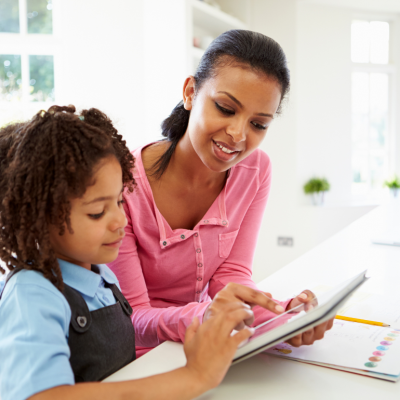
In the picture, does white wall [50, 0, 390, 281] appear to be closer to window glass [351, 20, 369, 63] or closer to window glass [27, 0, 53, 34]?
window glass [27, 0, 53, 34]

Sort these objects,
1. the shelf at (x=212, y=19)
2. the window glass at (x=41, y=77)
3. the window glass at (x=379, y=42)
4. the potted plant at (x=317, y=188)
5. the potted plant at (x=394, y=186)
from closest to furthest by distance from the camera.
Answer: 1. the window glass at (x=41, y=77)
2. the shelf at (x=212, y=19)
3. the potted plant at (x=317, y=188)
4. the potted plant at (x=394, y=186)
5. the window glass at (x=379, y=42)

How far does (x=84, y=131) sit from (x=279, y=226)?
383 cm

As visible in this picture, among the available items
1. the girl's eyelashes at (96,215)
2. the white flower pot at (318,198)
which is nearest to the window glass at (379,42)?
the white flower pot at (318,198)

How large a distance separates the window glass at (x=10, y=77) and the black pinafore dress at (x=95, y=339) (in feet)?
9.26

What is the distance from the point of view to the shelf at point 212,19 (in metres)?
3.43

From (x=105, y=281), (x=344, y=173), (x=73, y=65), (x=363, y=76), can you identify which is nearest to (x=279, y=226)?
(x=344, y=173)

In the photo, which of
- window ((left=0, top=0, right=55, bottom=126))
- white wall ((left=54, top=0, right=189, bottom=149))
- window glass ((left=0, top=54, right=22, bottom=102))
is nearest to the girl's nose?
white wall ((left=54, top=0, right=189, bottom=149))

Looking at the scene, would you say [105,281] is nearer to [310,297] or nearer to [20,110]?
[310,297]

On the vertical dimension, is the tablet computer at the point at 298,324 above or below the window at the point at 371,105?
below

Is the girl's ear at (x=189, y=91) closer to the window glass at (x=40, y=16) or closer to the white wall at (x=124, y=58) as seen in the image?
the white wall at (x=124, y=58)

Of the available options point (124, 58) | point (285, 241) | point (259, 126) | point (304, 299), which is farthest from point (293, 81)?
point (304, 299)

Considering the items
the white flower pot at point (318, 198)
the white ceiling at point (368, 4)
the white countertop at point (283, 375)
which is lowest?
the white flower pot at point (318, 198)

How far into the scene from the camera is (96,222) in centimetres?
76

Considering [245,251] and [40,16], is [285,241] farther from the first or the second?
[245,251]
